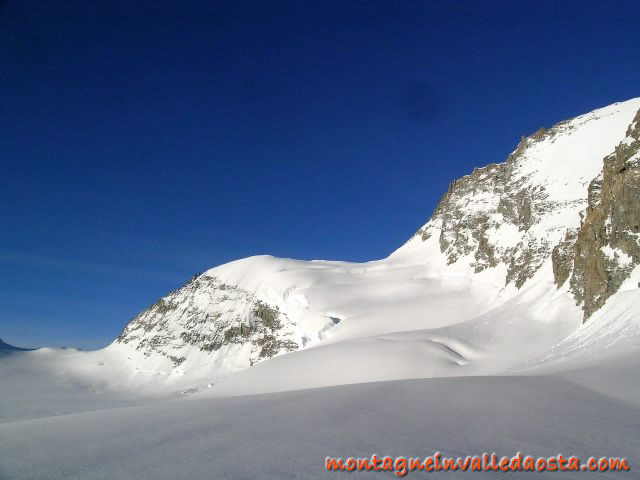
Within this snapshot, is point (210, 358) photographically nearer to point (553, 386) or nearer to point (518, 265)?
point (518, 265)

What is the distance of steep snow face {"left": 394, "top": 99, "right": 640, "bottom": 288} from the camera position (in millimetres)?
50031

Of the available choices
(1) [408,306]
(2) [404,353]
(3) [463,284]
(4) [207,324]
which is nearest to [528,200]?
(3) [463,284]

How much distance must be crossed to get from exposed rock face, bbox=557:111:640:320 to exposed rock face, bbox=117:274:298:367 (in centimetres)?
4432

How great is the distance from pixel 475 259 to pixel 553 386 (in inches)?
2131

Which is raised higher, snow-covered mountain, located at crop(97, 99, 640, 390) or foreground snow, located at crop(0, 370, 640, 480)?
snow-covered mountain, located at crop(97, 99, 640, 390)

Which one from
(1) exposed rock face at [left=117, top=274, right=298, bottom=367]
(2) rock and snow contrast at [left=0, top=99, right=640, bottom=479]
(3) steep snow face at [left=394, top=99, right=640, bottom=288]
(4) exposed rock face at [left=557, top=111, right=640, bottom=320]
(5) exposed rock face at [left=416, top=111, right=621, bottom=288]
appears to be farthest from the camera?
(1) exposed rock face at [left=117, top=274, right=298, bottom=367]

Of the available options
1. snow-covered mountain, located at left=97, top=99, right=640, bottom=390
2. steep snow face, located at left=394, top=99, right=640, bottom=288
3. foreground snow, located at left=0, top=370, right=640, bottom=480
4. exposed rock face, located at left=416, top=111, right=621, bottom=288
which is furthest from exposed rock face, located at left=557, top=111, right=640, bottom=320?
foreground snow, located at left=0, top=370, right=640, bottom=480

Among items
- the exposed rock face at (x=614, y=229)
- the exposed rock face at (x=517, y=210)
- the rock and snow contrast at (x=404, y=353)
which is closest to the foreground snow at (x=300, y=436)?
the rock and snow contrast at (x=404, y=353)

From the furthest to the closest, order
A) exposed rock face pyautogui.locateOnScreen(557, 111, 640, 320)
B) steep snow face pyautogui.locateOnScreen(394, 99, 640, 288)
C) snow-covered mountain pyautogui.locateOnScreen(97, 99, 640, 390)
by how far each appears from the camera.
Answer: steep snow face pyautogui.locateOnScreen(394, 99, 640, 288) → snow-covered mountain pyautogui.locateOnScreen(97, 99, 640, 390) → exposed rock face pyautogui.locateOnScreen(557, 111, 640, 320)

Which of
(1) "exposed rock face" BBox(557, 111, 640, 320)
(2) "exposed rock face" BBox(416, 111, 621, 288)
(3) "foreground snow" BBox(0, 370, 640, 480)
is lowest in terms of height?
(3) "foreground snow" BBox(0, 370, 640, 480)

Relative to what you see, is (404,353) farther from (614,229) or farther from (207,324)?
(207,324)

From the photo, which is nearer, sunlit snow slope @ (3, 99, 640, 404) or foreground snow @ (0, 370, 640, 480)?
foreground snow @ (0, 370, 640, 480)

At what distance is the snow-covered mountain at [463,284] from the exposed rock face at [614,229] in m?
0.11

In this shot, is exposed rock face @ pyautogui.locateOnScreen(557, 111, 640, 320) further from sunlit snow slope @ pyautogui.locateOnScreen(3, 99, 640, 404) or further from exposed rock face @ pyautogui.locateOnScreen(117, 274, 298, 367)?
exposed rock face @ pyautogui.locateOnScreen(117, 274, 298, 367)
